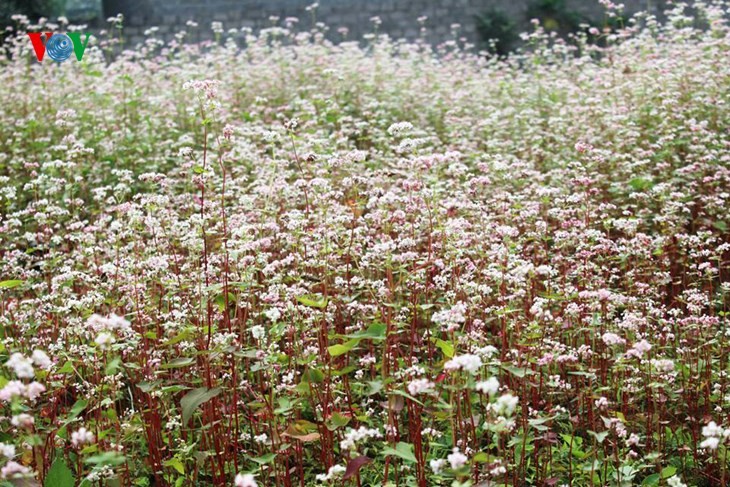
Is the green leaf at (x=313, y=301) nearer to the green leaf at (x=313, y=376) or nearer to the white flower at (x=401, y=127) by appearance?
the green leaf at (x=313, y=376)

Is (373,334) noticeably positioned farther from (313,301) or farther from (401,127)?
(401,127)

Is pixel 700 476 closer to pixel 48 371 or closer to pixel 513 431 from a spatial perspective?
pixel 513 431

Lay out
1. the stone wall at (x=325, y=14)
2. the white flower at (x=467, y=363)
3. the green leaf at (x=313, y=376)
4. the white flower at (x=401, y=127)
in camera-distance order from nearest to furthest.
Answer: the white flower at (x=467, y=363), the green leaf at (x=313, y=376), the white flower at (x=401, y=127), the stone wall at (x=325, y=14)

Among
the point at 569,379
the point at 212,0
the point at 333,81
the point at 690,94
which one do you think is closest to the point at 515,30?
the point at 212,0

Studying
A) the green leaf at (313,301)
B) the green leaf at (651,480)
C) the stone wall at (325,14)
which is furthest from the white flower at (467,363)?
the stone wall at (325,14)

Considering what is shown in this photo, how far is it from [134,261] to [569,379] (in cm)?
190

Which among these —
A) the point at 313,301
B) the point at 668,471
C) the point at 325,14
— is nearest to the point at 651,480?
the point at 668,471

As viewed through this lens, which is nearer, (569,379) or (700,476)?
(700,476)

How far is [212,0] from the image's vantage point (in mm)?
16109

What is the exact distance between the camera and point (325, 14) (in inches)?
636
